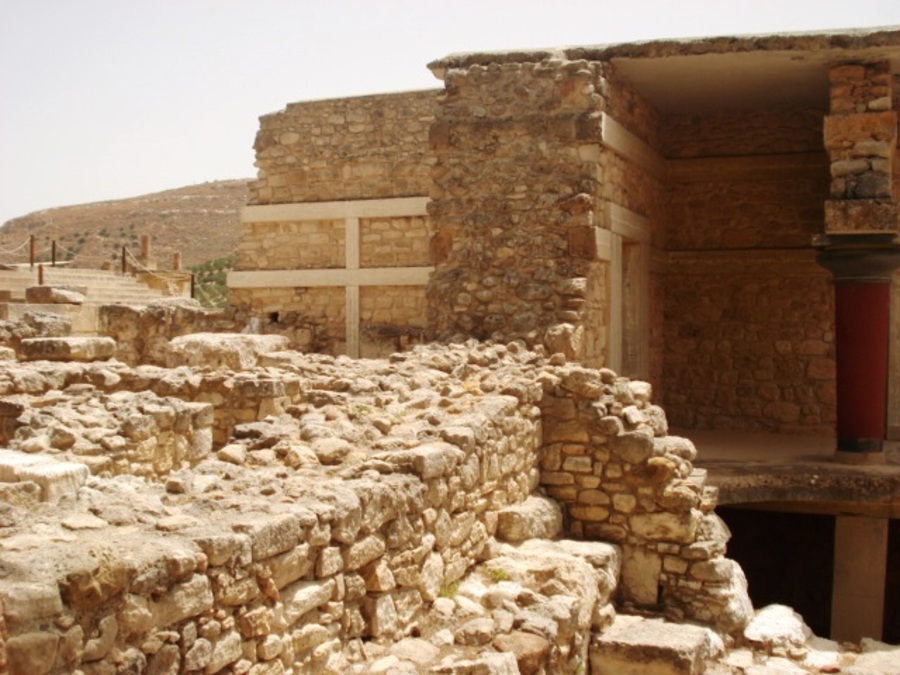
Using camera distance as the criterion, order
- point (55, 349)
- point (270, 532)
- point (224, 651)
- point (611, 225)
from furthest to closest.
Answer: point (611, 225), point (55, 349), point (270, 532), point (224, 651)

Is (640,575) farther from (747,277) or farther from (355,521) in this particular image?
(747,277)

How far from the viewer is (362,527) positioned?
4828 millimetres

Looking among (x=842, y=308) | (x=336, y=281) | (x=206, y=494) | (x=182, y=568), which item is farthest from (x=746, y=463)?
(x=182, y=568)

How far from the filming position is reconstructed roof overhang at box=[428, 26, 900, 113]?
9.97 m

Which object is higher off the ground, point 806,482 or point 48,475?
point 48,475

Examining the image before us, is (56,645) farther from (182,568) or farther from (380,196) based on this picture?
(380,196)

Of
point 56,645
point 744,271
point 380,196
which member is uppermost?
point 380,196

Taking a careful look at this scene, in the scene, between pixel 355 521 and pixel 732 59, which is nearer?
pixel 355 521

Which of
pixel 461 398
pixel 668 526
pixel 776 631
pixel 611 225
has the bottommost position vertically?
pixel 776 631

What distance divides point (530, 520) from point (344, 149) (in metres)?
8.72

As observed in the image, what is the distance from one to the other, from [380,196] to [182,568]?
441 inches

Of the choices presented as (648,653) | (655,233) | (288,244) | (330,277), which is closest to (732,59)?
(655,233)

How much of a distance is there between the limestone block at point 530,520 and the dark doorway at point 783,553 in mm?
4927

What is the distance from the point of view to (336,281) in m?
14.4
